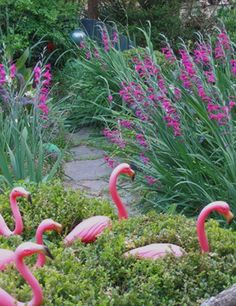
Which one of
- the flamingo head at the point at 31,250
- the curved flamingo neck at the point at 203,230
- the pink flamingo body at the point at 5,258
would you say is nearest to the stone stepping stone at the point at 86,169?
the pink flamingo body at the point at 5,258

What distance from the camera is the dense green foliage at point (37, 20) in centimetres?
934

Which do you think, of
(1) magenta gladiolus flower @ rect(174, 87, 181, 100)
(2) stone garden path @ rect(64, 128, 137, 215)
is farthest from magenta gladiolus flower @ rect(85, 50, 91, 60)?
(1) magenta gladiolus flower @ rect(174, 87, 181, 100)

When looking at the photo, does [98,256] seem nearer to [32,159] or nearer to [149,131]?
[32,159]

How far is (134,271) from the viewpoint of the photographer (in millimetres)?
3430

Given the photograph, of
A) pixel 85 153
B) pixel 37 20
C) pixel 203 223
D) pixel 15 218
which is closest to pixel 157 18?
pixel 37 20

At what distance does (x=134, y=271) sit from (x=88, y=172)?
10.7ft

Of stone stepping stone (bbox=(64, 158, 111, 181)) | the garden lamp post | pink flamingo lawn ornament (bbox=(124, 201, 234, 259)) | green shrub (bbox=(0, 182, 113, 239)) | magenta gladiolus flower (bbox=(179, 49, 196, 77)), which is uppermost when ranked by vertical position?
magenta gladiolus flower (bbox=(179, 49, 196, 77))

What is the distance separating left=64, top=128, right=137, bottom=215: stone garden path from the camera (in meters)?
5.95

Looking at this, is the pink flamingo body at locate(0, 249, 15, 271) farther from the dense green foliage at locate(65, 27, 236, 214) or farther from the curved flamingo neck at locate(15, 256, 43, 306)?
the dense green foliage at locate(65, 27, 236, 214)

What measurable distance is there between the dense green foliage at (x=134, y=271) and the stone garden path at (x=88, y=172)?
64.9 inches

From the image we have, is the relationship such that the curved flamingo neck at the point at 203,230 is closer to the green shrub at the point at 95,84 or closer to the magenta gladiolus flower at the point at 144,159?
the magenta gladiolus flower at the point at 144,159

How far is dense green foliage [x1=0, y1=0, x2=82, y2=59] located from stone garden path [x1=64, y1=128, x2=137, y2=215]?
2204 millimetres

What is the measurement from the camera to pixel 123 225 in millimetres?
3959

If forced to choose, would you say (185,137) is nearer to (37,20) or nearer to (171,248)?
(171,248)
